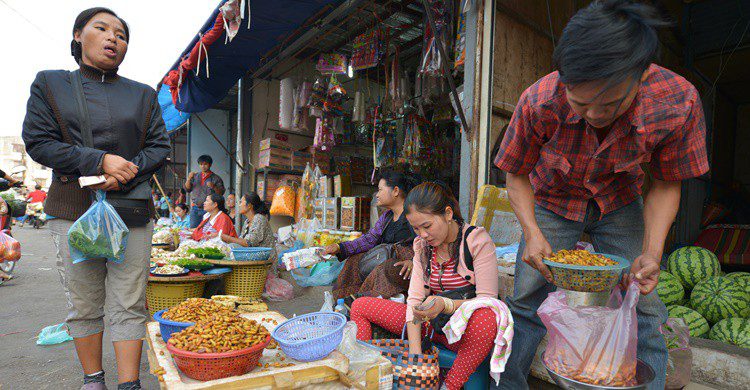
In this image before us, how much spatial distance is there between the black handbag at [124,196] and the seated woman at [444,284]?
1495mm

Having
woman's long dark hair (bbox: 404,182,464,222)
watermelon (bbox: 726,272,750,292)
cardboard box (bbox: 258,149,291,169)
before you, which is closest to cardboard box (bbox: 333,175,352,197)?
cardboard box (bbox: 258,149,291,169)

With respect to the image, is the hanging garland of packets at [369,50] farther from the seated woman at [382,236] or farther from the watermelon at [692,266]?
the watermelon at [692,266]

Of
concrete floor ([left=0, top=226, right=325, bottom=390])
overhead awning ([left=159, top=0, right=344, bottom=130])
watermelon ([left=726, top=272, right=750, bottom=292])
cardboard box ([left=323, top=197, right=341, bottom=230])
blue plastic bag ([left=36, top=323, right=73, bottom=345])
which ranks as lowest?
concrete floor ([left=0, top=226, right=325, bottom=390])

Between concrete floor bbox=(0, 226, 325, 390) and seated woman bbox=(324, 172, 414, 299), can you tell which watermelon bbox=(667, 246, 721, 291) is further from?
concrete floor bbox=(0, 226, 325, 390)

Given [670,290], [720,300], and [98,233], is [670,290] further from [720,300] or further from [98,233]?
[98,233]

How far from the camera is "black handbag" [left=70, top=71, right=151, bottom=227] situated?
218cm

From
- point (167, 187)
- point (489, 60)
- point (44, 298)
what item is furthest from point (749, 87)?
point (167, 187)

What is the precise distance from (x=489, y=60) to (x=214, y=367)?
129 inches

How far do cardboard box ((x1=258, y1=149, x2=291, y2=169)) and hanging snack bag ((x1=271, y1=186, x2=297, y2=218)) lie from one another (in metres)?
0.50

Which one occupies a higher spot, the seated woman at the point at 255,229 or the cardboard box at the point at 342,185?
the cardboard box at the point at 342,185

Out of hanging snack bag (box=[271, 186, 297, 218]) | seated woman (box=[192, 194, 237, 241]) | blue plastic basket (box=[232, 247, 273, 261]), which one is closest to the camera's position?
blue plastic basket (box=[232, 247, 273, 261])

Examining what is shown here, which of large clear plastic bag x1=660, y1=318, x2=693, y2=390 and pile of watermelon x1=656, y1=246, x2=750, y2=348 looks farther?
pile of watermelon x1=656, y1=246, x2=750, y2=348

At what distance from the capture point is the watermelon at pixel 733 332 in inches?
103

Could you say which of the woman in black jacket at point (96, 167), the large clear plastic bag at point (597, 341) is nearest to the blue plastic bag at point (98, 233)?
the woman in black jacket at point (96, 167)
